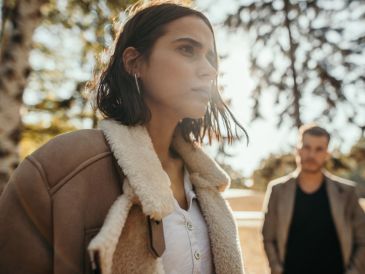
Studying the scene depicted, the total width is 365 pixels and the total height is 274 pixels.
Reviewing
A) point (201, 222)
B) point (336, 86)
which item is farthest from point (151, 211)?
point (336, 86)

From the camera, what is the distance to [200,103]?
5.68 ft

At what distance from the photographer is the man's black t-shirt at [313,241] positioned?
4047mm

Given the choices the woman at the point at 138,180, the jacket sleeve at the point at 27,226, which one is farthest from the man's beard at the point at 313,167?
the jacket sleeve at the point at 27,226

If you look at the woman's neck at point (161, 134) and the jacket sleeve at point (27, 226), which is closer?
the jacket sleeve at point (27, 226)

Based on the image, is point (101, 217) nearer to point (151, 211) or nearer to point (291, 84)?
point (151, 211)

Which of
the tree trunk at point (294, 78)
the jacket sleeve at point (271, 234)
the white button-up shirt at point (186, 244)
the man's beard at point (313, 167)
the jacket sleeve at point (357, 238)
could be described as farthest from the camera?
the tree trunk at point (294, 78)

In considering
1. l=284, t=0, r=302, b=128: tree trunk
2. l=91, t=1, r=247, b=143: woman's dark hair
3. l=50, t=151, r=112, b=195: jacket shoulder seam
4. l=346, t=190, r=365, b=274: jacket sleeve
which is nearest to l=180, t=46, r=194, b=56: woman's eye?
l=91, t=1, r=247, b=143: woman's dark hair

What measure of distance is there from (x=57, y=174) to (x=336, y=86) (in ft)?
40.7

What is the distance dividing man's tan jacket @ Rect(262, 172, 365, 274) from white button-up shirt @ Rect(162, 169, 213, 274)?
2677mm

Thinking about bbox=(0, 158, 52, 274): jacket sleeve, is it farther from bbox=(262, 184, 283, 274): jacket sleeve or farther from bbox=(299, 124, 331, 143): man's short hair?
bbox=(299, 124, 331, 143): man's short hair

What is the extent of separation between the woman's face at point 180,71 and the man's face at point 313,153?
2918mm

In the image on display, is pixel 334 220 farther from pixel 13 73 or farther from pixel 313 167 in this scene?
pixel 13 73

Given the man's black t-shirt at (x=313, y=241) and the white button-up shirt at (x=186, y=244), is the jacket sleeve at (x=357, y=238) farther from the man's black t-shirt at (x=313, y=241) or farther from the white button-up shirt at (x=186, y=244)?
the white button-up shirt at (x=186, y=244)

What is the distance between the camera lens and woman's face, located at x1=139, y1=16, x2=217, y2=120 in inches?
67.2
